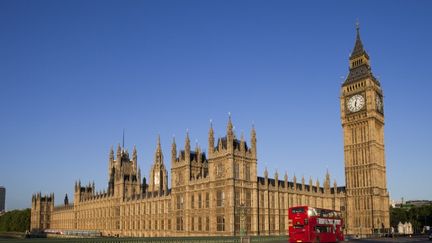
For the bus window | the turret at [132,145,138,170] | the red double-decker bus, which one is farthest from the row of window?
the turret at [132,145,138,170]

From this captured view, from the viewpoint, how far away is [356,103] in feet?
346

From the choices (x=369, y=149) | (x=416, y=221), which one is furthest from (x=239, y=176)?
(x=416, y=221)

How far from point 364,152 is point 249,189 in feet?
105

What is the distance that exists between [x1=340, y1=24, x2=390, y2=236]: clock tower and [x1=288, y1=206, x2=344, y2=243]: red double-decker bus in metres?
44.4

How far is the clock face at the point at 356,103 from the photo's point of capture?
10445 cm

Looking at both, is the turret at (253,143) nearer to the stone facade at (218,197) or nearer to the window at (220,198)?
the stone facade at (218,197)

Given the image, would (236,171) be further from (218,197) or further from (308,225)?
(308,225)

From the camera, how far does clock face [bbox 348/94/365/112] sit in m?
104

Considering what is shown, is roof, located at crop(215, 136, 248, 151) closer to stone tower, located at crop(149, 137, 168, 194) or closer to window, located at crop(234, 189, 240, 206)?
window, located at crop(234, 189, 240, 206)

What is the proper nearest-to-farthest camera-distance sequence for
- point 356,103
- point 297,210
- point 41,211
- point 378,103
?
1. point 297,210
2. point 356,103
3. point 378,103
4. point 41,211

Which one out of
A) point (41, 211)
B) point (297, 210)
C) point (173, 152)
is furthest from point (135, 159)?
point (297, 210)

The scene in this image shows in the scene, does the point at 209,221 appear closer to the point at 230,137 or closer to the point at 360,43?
the point at 230,137

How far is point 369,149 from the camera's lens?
101 m

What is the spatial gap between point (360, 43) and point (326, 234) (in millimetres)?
67762
